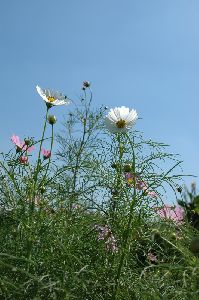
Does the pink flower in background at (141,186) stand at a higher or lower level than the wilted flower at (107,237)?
higher

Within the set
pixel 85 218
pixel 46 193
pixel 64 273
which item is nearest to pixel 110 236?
pixel 85 218

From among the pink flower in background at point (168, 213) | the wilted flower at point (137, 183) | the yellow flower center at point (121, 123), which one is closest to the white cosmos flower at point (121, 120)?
the yellow flower center at point (121, 123)

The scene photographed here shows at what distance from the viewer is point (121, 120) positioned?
1815mm

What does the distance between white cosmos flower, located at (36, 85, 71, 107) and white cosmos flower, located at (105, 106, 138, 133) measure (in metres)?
0.26

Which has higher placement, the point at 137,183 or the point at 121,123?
the point at 121,123

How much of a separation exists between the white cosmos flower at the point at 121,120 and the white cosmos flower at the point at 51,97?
0.26m

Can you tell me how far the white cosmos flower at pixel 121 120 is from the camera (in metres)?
1.81

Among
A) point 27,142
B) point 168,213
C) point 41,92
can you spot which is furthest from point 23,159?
point 168,213

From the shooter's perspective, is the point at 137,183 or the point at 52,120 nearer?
the point at 137,183

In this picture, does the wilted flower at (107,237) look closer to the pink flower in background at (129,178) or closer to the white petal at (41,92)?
the pink flower in background at (129,178)

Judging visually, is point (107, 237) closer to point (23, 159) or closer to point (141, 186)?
point (141, 186)

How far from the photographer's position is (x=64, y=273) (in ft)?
4.86

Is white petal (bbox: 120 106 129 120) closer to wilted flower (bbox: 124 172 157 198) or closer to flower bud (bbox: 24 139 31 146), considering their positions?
wilted flower (bbox: 124 172 157 198)

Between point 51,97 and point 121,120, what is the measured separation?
1.21 ft
